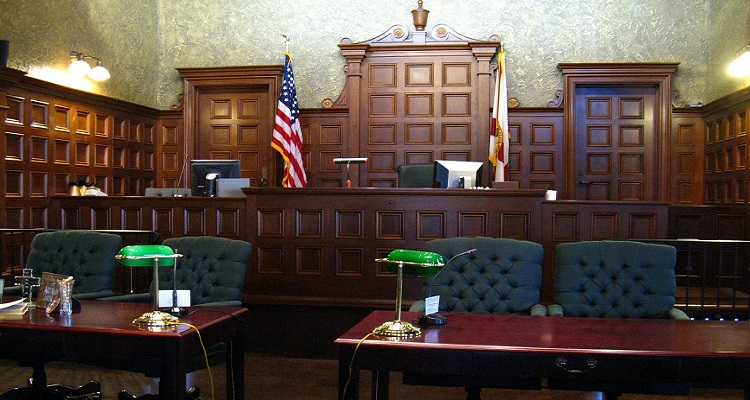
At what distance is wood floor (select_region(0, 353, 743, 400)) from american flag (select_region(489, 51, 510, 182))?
3.68m

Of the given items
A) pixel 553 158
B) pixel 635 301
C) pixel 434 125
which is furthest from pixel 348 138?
pixel 635 301

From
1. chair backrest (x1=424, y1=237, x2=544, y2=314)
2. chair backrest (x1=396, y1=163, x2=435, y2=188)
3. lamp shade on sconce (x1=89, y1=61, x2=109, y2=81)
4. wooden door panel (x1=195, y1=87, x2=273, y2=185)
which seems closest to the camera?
chair backrest (x1=424, y1=237, x2=544, y2=314)

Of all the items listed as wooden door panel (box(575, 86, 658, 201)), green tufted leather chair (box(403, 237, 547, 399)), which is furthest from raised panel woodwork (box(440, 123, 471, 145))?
green tufted leather chair (box(403, 237, 547, 399))

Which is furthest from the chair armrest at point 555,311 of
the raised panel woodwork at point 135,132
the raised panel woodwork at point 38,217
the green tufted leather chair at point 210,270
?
the raised panel woodwork at point 135,132

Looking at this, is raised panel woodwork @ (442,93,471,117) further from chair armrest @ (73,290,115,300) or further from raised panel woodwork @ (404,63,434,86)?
chair armrest @ (73,290,115,300)

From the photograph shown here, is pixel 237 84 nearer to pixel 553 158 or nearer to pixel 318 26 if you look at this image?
pixel 318 26

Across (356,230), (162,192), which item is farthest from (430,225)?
(162,192)

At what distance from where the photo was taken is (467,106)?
8680 mm

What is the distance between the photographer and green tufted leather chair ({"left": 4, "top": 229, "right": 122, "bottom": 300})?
4363 mm

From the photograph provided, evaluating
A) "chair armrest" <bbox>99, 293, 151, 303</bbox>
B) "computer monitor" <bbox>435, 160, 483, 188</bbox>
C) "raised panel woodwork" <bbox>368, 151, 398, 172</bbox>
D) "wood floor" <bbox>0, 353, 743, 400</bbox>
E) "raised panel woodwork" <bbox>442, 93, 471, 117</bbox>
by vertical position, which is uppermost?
"raised panel woodwork" <bbox>442, 93, 471, 117</bbox>

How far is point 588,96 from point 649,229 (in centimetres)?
327

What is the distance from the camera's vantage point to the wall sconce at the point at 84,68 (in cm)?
748

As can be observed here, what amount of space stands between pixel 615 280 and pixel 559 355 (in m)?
→ 1.36

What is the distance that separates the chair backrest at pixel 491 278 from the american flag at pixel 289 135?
4454mm
